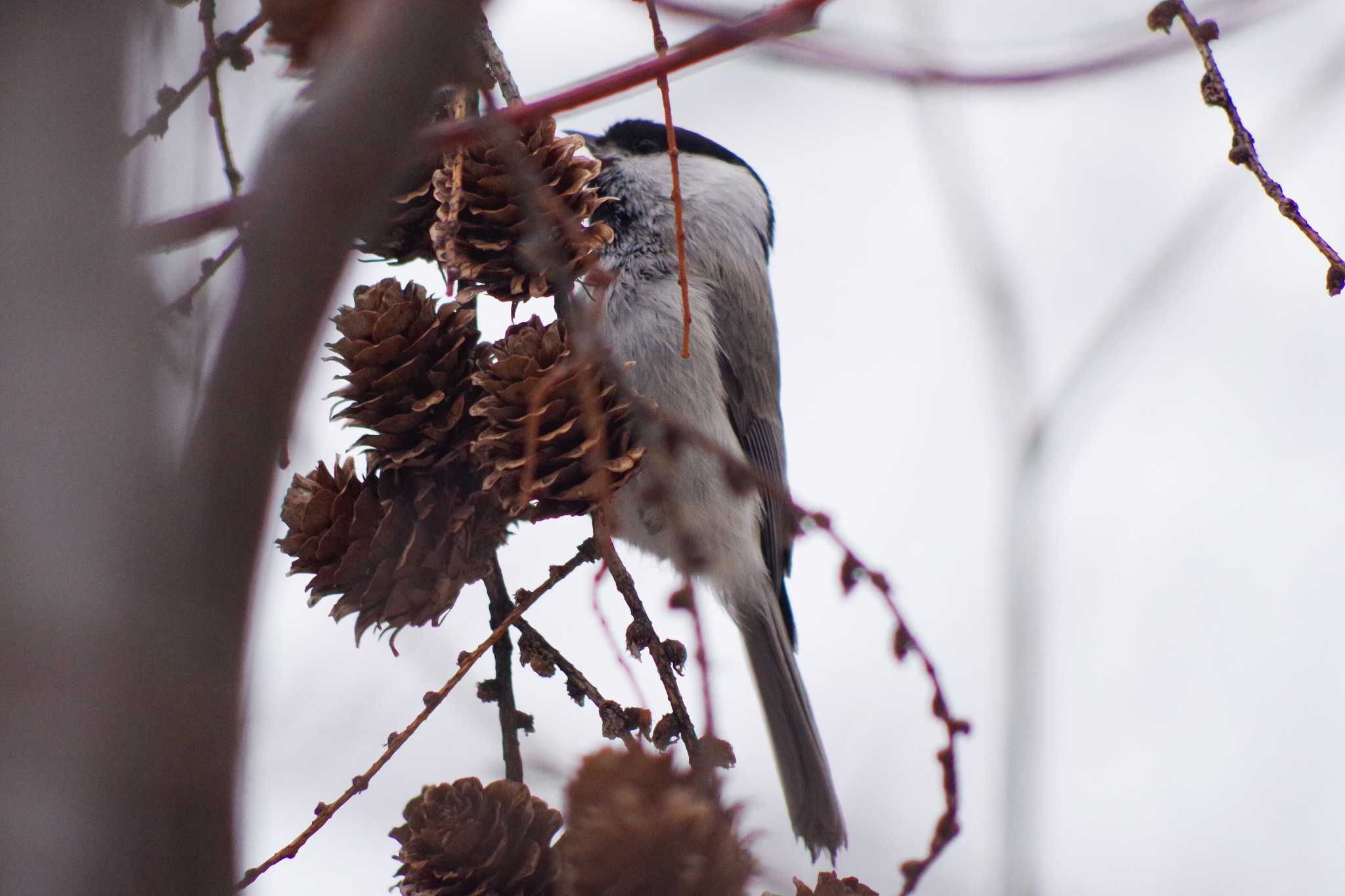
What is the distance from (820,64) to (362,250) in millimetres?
757

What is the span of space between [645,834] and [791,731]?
193 cm

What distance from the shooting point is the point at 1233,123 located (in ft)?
3.41

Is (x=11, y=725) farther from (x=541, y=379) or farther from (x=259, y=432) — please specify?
(x=541, y=379)

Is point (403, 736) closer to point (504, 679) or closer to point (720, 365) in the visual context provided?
point (504, 679)

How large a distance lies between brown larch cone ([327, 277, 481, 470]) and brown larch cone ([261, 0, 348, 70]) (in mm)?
303

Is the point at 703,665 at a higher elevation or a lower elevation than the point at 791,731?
lower

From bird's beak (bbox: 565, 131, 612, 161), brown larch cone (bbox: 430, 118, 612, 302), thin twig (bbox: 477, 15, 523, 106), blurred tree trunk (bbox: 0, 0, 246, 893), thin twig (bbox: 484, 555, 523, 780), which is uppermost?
bird's beak (bbox: 565, 131, 612, 161)

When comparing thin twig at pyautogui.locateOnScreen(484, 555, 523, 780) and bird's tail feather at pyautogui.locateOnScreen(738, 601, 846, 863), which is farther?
bird's tail feather at pyautogui.locateOnScreen(738, 601, 846, 863)

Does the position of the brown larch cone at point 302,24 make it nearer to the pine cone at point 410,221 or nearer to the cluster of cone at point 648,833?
the pine cone at point 410,221

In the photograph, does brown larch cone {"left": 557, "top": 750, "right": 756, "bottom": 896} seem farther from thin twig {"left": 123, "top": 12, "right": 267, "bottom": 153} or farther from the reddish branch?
thin twig {"left": 123, "top": 12, "right": 267, "bottom": 153}

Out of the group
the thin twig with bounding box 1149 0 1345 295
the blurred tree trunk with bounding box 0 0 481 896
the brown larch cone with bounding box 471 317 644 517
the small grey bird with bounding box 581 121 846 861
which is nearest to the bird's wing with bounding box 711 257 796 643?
the small grey bird with bounding box 581 121 846 861

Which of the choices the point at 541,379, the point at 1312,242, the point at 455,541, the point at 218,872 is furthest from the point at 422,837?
the point at 1312,242

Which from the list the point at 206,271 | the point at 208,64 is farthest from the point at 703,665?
the point at 208,64

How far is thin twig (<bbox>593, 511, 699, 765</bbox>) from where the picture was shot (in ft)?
3.92
